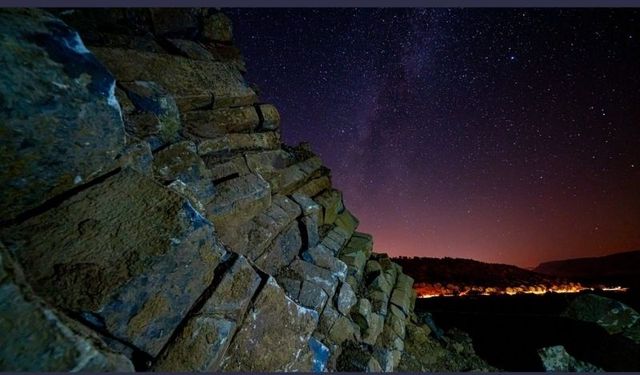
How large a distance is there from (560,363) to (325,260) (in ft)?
21.3

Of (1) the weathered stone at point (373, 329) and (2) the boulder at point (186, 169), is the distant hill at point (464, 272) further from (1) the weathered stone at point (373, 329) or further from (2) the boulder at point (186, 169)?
(2) the boulder at point (186, 169)

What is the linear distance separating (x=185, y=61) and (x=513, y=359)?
37.5 feet

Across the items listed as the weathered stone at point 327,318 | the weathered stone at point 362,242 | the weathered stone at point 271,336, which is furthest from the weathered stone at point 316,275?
the weathered stone at point 362,242

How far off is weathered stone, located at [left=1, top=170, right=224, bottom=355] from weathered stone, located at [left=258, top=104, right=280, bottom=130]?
414cm

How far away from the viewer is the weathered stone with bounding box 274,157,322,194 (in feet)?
22.4

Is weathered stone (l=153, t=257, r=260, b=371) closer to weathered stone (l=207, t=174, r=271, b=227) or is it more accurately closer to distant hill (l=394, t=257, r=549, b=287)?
weathered stone (l=207, t=174, r=271, b=227)

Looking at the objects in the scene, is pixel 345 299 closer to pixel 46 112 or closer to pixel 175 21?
pixel 46 112

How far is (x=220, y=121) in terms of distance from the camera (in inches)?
247

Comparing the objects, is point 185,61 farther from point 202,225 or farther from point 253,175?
point 202,225

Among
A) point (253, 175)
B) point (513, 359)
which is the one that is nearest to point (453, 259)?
point (513, 359)

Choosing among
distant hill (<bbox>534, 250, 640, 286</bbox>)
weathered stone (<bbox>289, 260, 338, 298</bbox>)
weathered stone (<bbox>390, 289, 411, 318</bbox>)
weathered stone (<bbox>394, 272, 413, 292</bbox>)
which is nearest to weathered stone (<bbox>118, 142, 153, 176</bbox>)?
weathered stone (<bbox>289, 260, 338, 298</bbox>)

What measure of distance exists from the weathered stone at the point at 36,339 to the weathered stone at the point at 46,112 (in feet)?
2.87

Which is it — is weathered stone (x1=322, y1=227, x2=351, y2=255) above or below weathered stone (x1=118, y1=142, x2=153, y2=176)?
above

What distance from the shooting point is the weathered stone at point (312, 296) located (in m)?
5.22
